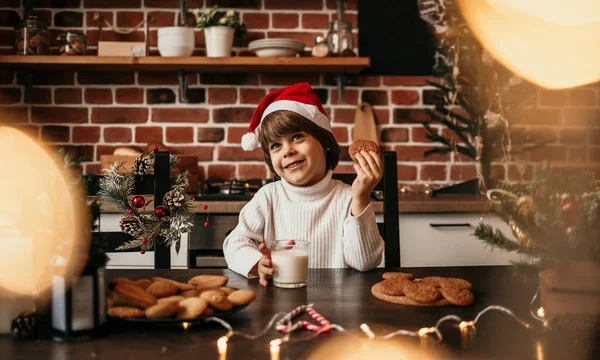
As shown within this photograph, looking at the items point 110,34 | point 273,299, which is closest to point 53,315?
point 273,299

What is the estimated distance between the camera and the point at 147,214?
1.23 metres

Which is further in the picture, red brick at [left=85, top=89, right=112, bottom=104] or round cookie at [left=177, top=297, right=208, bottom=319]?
red brick at [left=85, top=89, right=112, bottom=104]

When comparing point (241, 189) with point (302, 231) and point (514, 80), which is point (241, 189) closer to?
point (302, 231)

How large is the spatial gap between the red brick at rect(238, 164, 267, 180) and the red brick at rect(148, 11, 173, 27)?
731mm

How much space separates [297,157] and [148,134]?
130 centimetres

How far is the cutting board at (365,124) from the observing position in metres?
2.56

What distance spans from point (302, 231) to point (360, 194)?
0.29 m

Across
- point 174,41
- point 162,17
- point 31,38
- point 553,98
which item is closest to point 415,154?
point 553,98

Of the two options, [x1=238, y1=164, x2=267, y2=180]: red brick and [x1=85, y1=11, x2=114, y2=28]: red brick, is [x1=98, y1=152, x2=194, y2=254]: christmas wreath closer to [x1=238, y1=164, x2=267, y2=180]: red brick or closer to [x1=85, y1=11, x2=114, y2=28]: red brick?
[x1=238, y1=164, x2=267, y2=180]: red brick

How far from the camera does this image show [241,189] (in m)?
2.24

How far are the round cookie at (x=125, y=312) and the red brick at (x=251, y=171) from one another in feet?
5.95

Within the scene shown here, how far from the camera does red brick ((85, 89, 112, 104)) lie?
2.56 metres

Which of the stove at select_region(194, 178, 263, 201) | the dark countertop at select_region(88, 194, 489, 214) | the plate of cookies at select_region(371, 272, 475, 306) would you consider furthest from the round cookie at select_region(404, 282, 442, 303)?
the stove at select_region(194, 178, 263, 201)

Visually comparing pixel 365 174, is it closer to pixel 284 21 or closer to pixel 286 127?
pixel 286 127
